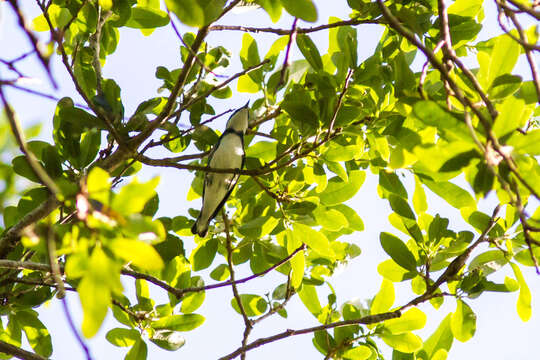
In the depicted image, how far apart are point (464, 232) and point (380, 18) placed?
1154mm

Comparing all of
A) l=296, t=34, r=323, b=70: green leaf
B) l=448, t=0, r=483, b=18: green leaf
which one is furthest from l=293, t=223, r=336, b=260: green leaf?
l=448, t=0, r=483, b=18: green leaf

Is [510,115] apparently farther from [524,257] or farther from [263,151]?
[263,151]

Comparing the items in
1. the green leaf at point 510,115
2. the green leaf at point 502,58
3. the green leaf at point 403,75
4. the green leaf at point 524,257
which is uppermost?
the green leaf at point 403,75

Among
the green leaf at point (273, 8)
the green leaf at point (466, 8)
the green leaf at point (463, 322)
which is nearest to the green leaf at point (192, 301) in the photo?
the green leaf at point (463, 322)

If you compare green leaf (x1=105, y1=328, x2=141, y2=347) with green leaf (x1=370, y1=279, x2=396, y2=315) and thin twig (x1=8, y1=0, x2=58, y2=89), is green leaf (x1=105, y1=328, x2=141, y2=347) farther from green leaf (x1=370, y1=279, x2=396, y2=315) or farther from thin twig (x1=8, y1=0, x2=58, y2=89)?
thin twig (x1=8, y1=0, x2=58, y2=89)

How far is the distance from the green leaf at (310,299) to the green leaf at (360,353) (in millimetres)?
369

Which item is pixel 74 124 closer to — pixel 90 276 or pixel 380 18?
pixel 380 18

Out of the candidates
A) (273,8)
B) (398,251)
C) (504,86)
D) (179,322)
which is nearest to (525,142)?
(504,86)

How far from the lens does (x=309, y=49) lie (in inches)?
123

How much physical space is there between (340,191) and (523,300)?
1071 mm

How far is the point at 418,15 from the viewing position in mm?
2959

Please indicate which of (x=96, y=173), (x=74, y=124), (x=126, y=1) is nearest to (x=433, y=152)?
(x=96, y=173)

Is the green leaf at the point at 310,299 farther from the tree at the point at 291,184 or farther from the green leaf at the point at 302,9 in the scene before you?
the green leaf at the point at 302,9

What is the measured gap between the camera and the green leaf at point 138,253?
48.9 inches
